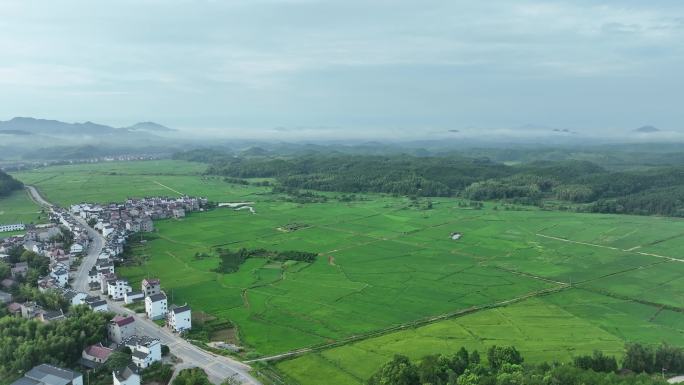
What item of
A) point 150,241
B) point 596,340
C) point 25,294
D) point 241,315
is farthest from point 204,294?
point 596,340

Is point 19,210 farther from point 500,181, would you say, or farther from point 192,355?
point 500,181

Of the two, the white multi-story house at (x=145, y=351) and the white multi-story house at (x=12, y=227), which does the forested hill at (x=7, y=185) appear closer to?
the white multi-story house at (x=12, y=227)

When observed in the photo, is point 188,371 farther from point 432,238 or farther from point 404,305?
point 432,238

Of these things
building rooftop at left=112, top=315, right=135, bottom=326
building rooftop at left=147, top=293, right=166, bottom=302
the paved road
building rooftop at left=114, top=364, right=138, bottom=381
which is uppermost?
building rooftop at left=147, top=293, right=166, bottom=302

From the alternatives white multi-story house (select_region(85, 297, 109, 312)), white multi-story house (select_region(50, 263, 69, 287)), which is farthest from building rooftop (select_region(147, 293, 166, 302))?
white multi-story house (select_region(50, 263, 69, 287))

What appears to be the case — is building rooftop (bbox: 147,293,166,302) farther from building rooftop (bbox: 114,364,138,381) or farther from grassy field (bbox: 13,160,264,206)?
grassy field (bbox: 13,160,264,206)
